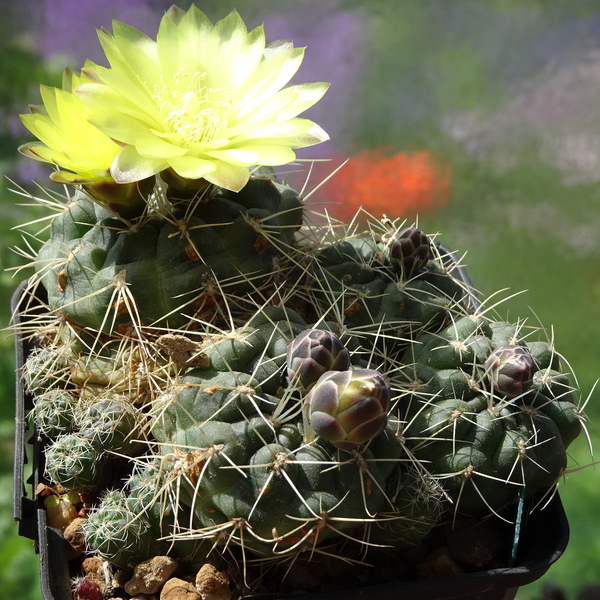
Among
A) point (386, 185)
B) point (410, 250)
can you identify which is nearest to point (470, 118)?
point (386, 185)

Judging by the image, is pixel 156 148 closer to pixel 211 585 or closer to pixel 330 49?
pixel 211 585

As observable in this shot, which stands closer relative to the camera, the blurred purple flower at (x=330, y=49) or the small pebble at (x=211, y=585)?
the small pebble at (x=211, y=585)

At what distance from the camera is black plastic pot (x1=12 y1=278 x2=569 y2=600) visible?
2.79 ft

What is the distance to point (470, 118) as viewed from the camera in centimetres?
282

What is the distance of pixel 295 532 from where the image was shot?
79 centimetres

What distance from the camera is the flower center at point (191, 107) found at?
3.04 ft

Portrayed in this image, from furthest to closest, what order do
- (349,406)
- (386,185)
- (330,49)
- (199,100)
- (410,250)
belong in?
(386,185) < (330,49) < (410,250) < (199,100) < (349,406)

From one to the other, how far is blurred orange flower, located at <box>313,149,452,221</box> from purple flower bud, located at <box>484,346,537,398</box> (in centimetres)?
188

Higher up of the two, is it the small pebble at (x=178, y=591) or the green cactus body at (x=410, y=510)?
the green cactus body at (x=410, y=510)

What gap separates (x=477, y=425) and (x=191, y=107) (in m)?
0.53

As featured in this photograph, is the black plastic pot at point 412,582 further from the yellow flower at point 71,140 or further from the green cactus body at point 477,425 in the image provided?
the yellow flower at point 71,140

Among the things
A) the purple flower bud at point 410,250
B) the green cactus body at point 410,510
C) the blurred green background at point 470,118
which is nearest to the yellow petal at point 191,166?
the purple flower bud at point 410,250

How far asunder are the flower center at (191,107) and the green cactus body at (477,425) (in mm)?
390

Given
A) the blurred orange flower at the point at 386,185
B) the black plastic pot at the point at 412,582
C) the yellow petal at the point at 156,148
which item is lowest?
the black plastic pot at the point at 412,582
